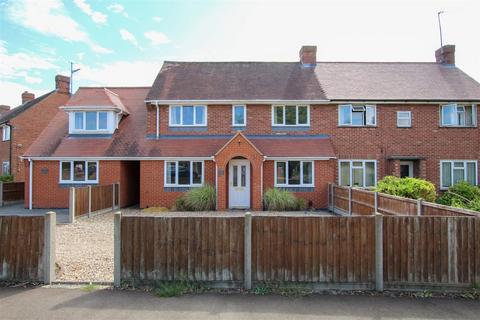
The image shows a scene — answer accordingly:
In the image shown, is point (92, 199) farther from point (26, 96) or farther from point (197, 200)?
point (26, 96)

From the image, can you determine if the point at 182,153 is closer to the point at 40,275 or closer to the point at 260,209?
the point at 260,209

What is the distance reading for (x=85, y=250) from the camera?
29.0 feet

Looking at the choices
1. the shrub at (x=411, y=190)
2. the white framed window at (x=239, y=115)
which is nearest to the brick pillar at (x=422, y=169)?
the shrub at (x=411, y=190)

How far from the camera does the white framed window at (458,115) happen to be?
17.9m

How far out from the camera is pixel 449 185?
58.1ft

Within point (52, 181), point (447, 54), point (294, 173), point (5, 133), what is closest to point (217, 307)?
point (294, 173)

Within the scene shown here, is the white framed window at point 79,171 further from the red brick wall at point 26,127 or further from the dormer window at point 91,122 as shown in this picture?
the red brick wall at point 26,127

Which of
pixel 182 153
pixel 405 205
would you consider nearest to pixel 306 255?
pixel 405 205

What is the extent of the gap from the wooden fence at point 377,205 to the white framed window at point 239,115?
6017 millimetres

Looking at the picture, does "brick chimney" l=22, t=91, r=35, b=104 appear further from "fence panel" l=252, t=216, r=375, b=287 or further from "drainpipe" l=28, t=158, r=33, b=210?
"fence panel" l=252, t=216, r=375, b=287

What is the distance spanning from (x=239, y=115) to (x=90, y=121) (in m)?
8.80

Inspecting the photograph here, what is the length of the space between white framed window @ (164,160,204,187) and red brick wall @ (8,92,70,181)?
1690cm

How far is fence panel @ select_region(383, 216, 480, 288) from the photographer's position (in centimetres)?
555

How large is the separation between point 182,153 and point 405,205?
37.3 ft
